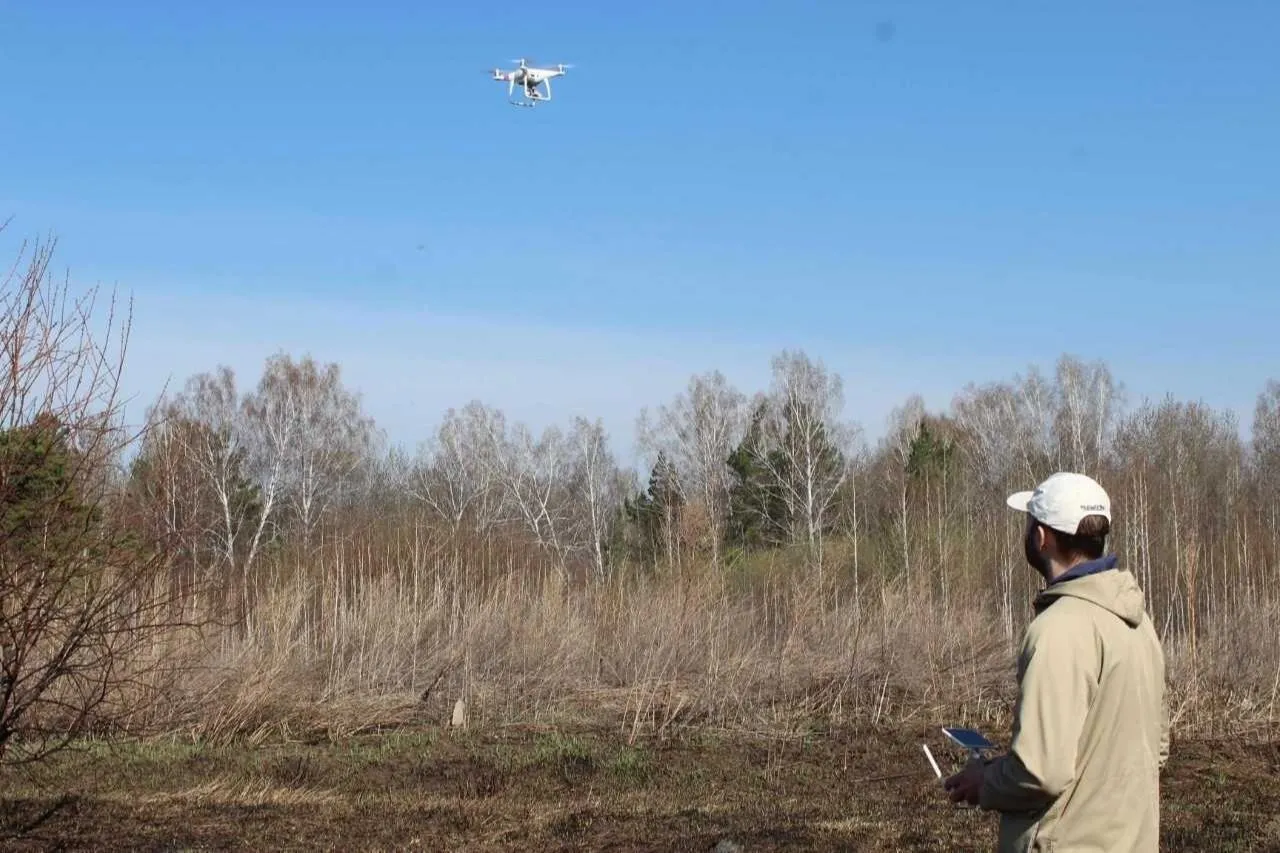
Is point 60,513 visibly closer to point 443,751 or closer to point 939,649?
point 443,751

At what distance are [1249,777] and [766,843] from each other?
210 inches

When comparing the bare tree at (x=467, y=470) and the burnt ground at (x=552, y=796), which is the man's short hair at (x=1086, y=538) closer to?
the burnt ground at (x=552, y=796)

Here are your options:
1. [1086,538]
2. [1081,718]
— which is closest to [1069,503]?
[1086,538]

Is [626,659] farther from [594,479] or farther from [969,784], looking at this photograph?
[594,479]

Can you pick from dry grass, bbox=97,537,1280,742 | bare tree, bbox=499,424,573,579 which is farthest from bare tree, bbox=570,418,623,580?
dry grass, bbox=97,537,1280,742

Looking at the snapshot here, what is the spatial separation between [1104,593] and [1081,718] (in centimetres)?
32

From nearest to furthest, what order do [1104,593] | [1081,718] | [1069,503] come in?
[1081,718] → [1104,593] → [1069,503]

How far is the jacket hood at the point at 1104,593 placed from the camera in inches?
127

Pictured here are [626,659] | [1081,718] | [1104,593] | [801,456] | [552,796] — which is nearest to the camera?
[1081,718]

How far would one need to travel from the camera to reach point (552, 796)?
11.0m

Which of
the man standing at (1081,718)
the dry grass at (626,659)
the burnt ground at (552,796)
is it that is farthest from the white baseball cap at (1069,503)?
the dry grass at (626,659)

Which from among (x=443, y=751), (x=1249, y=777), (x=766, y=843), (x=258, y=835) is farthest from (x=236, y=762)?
(x=1249, y=777)

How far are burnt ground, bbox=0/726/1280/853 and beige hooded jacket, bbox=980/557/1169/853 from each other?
5.05 m

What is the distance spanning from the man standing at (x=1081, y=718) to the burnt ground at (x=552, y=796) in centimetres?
503
